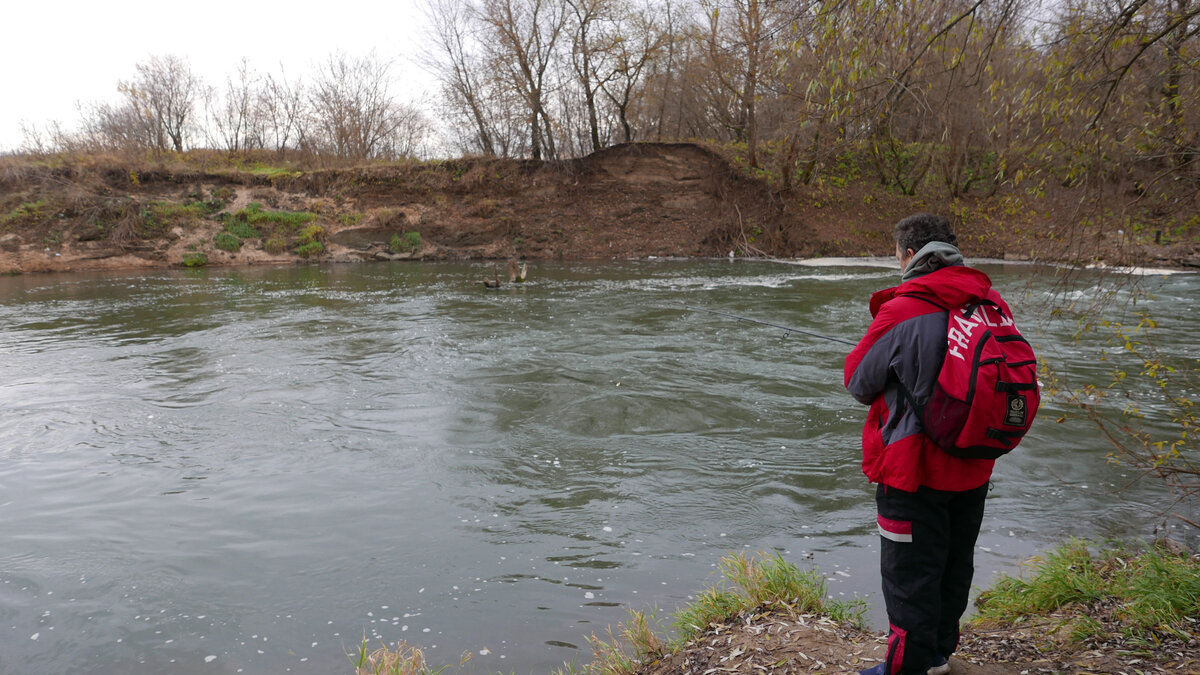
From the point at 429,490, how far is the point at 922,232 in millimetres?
4640

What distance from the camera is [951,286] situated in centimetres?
263

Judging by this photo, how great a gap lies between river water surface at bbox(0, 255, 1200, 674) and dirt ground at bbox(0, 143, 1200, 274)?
58.7 ft

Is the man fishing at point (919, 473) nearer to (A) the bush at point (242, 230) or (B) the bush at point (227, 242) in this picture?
(B) the bush at point (227, 242)

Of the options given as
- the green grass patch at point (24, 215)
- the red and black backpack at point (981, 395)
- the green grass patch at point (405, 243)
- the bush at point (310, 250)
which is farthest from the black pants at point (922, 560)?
the green grass patch at point (24, 215)

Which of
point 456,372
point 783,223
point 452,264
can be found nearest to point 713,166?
point 783,223

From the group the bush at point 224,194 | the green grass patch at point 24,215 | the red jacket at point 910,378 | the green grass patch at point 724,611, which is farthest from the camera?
the bush at point 224,194

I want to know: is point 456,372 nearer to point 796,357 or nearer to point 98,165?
point 796,357

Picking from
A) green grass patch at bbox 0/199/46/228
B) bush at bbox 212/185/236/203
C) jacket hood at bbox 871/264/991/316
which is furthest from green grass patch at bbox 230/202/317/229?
jacket hood at bbox 871/264/991/316

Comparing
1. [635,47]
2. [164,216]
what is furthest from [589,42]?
[164,216]

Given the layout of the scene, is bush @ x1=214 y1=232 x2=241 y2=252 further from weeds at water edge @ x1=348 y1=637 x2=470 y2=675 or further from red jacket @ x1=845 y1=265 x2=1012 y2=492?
red jacket @ x1=845 y1=265 x2=1012 y2=492

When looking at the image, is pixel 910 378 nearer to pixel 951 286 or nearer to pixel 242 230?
pixel 951 286

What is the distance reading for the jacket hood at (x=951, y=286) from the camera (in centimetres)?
262

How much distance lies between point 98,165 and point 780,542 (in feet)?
118

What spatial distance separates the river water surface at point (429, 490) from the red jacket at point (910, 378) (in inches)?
77.4
